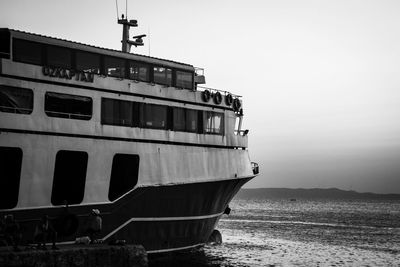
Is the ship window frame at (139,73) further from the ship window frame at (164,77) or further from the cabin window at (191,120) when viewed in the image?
the cabin window at (191,120)

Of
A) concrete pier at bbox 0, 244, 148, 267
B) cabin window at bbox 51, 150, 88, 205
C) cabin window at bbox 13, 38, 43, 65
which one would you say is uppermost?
cabin window at bbox 13, 38, 43, 65

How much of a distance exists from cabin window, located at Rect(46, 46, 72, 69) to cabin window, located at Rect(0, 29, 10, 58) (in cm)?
163

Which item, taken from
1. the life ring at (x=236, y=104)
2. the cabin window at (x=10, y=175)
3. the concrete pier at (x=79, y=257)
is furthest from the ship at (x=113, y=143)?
the concrete pier at (x=79, y=257)

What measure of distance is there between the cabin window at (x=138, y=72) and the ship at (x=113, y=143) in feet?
0.16

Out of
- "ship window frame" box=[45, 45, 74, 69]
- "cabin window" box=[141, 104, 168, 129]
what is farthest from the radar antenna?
"ship window frame" box=[45, 45, 74, 69]

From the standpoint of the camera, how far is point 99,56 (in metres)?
23.2

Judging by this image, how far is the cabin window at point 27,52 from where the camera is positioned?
66.7 ft

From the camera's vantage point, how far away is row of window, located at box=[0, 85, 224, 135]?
20000mm

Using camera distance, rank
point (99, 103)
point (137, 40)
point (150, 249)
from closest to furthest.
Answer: point (99, 103), point (150, 249), point (137, 40)

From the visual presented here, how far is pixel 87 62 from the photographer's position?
22.8 meters

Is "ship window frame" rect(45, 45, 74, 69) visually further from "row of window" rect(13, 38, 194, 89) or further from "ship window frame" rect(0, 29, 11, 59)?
"ship window frame" rect(0, 29, 11, 59)

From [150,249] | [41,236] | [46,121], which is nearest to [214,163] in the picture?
[150,249]

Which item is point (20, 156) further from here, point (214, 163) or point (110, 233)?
point (214, 163)

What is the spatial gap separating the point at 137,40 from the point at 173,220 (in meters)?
10.8
